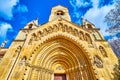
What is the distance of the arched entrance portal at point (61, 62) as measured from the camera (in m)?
11.3

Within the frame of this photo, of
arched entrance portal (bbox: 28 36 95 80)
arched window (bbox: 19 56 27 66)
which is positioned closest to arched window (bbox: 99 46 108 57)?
arched entrance portal (bbox: 28 36 95 80)

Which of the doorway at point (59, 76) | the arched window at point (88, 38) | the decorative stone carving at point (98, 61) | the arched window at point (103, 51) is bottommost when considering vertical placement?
the doorway at point (59, 76)

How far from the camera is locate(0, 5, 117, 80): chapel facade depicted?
11.0 m

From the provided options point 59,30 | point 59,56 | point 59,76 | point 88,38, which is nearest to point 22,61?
point 59,56

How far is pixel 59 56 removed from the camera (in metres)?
13.4

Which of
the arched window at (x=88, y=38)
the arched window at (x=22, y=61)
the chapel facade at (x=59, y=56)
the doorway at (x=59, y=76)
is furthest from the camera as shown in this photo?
the arched window at (x=88, y=38)

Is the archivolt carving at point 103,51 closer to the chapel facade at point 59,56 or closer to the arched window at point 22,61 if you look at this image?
the chapel facade at point 59,56

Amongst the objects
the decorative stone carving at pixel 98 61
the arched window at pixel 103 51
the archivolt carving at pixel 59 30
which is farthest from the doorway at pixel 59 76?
the arched window at pixel 103 51

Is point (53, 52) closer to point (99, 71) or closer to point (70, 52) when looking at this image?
point (70, 52)

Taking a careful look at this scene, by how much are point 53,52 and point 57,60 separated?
41.2 inches

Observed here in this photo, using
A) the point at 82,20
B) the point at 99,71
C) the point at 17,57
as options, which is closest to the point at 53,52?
the point at 17,57

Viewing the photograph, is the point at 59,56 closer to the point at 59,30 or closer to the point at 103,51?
the point at 59,30

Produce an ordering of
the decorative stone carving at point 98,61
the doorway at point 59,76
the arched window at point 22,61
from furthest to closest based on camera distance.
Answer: the doorway at point 59,76, the arched window at point 22,61, the decorative stone carving at point 98,61

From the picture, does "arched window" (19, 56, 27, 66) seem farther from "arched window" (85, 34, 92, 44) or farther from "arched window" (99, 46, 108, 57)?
"arched window" (99, 46, 108, 57)
